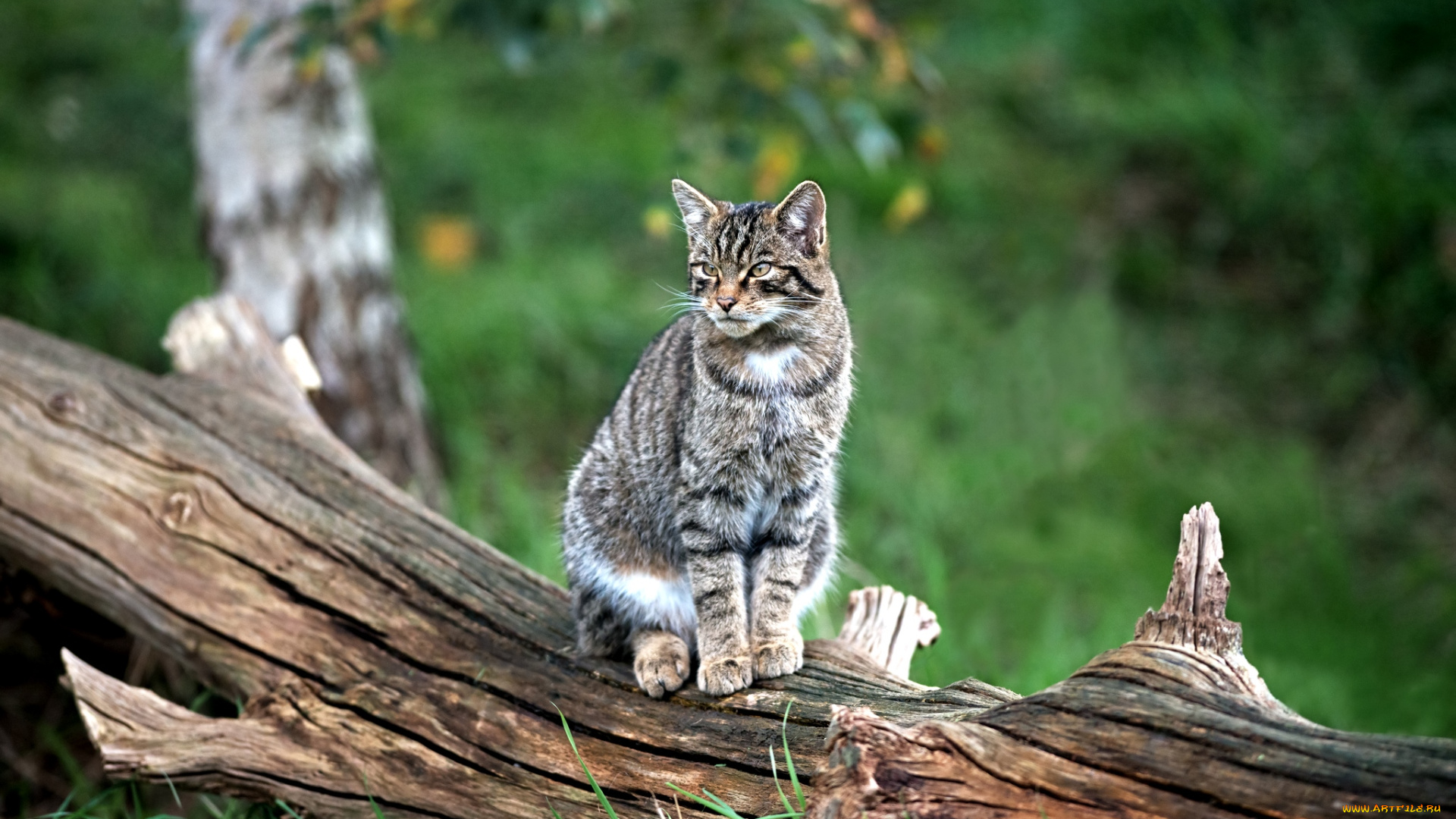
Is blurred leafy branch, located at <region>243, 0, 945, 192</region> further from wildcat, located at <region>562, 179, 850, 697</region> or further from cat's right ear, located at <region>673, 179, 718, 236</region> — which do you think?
wildcat, located at <region>562, 179, 850, 697</region>

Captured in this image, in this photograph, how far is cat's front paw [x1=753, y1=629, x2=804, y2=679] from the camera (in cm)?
299

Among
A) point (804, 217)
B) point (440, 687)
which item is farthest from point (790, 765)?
point (804, 217)

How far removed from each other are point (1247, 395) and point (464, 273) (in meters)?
4.28

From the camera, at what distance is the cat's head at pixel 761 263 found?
304cm

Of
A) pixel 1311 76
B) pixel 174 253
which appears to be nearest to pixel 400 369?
pixel 174 253

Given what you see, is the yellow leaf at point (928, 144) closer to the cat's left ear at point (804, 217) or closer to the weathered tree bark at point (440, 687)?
the cat's left ear at point (804, 217)

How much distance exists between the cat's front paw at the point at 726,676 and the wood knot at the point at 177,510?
5.17 feet

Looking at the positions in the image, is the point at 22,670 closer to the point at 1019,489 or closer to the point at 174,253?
the point at 174,253

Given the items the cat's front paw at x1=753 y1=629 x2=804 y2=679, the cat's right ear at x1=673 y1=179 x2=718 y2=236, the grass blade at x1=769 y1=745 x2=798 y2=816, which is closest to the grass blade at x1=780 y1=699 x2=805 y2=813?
the grass blade at x1=769 y1=745 x2=798 y2=816

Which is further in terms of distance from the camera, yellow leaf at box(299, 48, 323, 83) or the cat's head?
yellow leaf at box(299, 48, 323, 83)

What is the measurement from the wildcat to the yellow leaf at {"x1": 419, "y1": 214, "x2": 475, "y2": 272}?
3933 millimetres

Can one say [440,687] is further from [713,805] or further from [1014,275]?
[1014,275]

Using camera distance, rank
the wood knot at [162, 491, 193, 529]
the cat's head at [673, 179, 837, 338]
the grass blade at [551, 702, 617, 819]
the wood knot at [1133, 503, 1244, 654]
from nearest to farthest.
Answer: the wood knot at [1133, 503, 1244, 654] < the grass blade at [551, 702, 617, 819] < the cat's head at [673, 179, 837, 338] < the wood knot at [162, 491, 193, 529]

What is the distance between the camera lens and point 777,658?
9.83 ft
